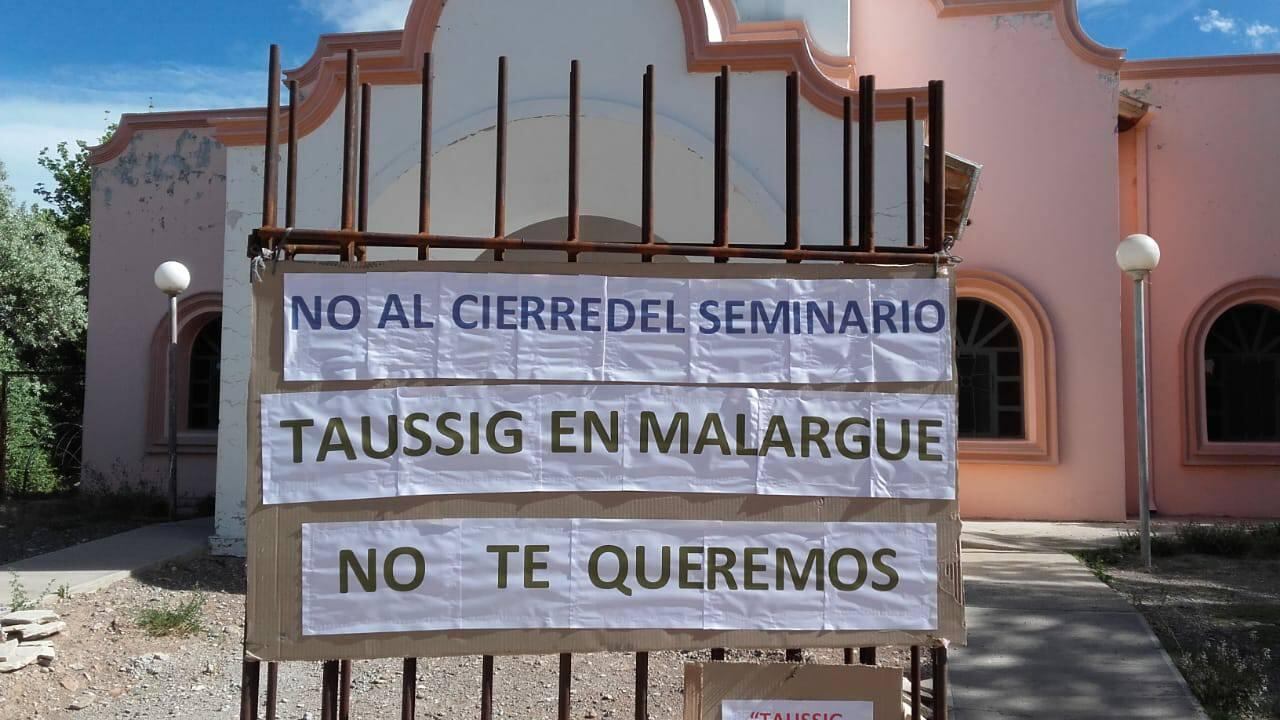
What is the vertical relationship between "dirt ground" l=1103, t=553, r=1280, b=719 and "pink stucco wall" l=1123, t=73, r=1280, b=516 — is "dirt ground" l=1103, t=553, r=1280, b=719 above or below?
below

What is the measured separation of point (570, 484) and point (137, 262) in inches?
460

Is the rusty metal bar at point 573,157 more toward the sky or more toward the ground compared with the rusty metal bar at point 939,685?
more toward the sky

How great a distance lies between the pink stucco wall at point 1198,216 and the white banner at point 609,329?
9864 mm

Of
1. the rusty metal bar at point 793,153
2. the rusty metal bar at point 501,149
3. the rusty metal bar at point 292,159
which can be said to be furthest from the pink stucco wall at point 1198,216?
the rusty metal bar at point 292,159

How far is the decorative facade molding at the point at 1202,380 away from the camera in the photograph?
11.2 metres

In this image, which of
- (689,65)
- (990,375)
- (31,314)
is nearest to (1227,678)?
(689,65)

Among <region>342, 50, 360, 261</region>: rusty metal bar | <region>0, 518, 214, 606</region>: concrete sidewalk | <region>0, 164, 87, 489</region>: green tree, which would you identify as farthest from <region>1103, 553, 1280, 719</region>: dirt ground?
<region>0, 164, 87, 489</region>: green tree

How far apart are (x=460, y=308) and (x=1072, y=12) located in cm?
1054

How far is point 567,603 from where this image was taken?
304 cm

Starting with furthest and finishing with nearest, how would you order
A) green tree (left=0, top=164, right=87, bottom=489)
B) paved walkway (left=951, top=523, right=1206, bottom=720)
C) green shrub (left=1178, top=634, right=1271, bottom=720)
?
green tree (left=0, top=164, right=87, bottom=489), paved walkway (left=951, top=523, right=1206, bottom=720), green shrub (left=1178, top=634, right=1271, bottom=720)

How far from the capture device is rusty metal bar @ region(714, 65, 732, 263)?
2959 millimetres

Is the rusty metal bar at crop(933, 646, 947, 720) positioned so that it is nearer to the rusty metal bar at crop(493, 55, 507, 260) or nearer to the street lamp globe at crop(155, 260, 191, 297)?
the rusty metal bar at crop(493, 55, 507, 260)

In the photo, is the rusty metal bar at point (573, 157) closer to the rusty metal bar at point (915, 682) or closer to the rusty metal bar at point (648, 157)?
the rusty metal bar at point (648, 157)

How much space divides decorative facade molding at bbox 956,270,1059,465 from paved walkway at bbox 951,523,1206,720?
344cm
